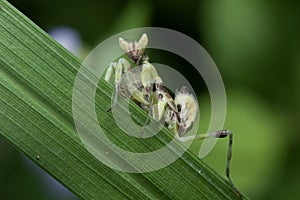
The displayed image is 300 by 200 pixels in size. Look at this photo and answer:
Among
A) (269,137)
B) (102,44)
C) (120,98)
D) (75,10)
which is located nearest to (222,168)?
(269,137)

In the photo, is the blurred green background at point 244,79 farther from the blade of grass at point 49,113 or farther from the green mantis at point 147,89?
the blade of grass at point 49,113

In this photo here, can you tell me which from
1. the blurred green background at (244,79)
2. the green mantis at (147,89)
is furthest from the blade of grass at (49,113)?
the blurred green background at (244,79)

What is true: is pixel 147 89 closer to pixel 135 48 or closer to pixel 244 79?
pixel 135 48

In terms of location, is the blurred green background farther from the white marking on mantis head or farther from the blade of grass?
the blade of grass

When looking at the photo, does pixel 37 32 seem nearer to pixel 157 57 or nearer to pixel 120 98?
pixel 120 98

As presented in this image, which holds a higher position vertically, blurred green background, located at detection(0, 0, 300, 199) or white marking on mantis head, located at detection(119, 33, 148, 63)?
blurred green background, located at detection(0, 0, 300, 199)

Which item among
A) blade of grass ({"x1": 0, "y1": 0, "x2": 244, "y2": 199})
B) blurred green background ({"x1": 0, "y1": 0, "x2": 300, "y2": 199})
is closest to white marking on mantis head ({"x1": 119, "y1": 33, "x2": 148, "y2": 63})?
blade of grass ({"x1": 0, "y1": 0, "x2": 244, "y2": 199})
